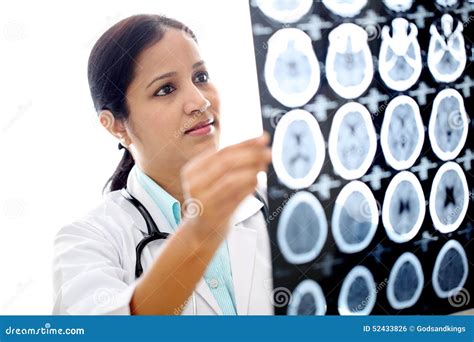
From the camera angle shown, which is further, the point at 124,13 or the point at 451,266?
the point at 451,266

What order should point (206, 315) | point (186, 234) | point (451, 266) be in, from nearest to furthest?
1. point (186, 234)
2. point (206, 315)
3. point (451, 266)

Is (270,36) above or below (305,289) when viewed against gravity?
above

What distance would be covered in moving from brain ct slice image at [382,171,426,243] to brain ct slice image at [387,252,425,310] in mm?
60

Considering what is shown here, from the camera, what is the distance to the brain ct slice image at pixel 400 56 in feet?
5.17

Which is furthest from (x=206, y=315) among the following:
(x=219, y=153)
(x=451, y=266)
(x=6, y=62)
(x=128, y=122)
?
(x=6, y=62)

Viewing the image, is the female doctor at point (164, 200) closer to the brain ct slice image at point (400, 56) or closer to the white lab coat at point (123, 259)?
the white lab coat at point (123, 259)

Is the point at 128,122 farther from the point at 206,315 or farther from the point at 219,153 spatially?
the point at 206,315

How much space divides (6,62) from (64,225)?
43 cm

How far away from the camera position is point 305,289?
1.55 m

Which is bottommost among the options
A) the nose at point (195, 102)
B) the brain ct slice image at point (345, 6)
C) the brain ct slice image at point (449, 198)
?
the brain ct slice image at point (449, 198)

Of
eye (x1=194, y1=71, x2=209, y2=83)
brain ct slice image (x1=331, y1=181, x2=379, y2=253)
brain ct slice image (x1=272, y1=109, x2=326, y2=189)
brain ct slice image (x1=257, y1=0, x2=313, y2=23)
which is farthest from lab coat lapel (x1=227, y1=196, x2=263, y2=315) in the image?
brain ct slice image (x1=257, y1=0, x2=313, y2=23)

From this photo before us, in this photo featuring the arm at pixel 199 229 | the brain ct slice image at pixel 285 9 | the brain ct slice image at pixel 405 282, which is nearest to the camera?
the arm at pixel 199 229

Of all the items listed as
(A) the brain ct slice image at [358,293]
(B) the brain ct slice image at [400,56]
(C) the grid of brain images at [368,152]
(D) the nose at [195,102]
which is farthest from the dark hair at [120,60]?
(A) the brain ct slice image at [358,293]

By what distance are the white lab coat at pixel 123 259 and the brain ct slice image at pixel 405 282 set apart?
12.7 inches
